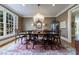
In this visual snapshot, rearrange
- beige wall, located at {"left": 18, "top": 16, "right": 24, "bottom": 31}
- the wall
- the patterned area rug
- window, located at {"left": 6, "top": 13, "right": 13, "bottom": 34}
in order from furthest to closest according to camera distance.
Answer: window, located at {"left": 6, "top": 13, "right": 13, "bottom": 34}, beige wall, located at {"left": 18, "top": 16, "right": 24, "bottom": 31}, the wall, the patterned area rug

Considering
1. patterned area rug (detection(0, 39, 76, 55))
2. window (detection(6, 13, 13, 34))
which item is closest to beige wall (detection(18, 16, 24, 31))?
window (detection(6, 13, 13, 34))

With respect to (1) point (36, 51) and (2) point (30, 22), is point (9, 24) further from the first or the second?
(1) point (36, 51)

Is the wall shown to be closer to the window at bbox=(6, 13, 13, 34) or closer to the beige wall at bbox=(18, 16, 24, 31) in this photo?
the beige wall at bbox=(18, 16, 24, 31)

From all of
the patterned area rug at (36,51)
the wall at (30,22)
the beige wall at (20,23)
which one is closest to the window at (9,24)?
the beige wall at (20,23)

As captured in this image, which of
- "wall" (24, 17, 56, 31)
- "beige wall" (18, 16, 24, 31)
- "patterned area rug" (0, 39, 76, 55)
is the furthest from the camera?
"beige wall" (18, 16, 24, 31)

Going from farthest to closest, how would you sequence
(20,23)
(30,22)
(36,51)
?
(20,23) < (30,22) < (36,51)

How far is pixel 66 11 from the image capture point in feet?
18.7

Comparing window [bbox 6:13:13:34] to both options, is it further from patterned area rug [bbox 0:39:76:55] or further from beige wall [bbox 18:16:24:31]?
patterned area rug [bbox 0:39:76:55]

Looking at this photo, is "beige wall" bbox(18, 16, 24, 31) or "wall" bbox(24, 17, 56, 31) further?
"beige wall" bbox(18, 16, 24, 31)

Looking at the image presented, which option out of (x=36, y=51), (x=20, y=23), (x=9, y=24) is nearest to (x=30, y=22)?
(x=20, y=23)

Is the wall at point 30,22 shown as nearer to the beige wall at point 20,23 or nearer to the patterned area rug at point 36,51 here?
the beige wall at point 20,23

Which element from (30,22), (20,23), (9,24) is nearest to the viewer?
(30,22)

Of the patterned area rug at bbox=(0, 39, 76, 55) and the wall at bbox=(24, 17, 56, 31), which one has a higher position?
the wall at bbox=(24, 17, 56, 31)
